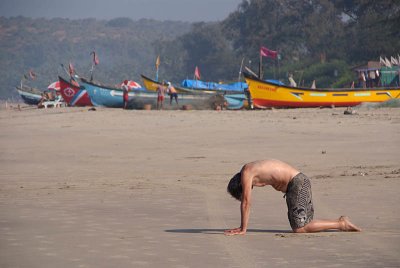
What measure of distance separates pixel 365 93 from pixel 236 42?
63146 millimetres

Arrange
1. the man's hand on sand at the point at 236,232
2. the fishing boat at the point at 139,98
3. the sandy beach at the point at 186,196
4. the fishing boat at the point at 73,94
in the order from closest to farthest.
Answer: the sandy beach at the point at 186,196 → the man's hand on sand at the point at 236,232 → the fishing boat at the point at 139,98 → the fishing boat at the point at 73,94

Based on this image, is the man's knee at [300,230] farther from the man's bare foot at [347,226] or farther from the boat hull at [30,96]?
the boat hull at [30,96]

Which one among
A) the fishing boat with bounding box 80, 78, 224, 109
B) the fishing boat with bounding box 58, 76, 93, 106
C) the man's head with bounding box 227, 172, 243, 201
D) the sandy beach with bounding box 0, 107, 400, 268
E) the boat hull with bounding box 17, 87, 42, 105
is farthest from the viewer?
the boat hull with bounding box 17, 87, 42, 105

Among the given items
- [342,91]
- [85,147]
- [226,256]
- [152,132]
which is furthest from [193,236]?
[342,91]

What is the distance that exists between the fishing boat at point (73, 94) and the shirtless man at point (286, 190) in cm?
3549

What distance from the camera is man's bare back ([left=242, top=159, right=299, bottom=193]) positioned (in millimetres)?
8906

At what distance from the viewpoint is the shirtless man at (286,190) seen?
8891 millimetres

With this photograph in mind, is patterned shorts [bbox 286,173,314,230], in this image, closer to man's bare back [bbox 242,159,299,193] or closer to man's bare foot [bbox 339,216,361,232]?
man's bare back [bbox 242,159,299,193]

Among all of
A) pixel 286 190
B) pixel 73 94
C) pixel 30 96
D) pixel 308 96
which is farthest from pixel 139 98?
pixel 286 190

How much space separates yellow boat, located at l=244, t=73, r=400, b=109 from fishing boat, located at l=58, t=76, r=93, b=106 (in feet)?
30.3

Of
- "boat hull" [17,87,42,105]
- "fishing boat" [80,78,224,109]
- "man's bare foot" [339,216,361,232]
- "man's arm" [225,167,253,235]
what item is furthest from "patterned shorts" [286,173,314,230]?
"boat hull" [17,87,42,105]

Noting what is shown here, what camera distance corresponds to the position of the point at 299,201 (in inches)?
357

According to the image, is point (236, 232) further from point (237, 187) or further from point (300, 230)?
point (300, 230)

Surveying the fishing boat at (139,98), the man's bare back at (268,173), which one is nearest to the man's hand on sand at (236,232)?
the man's bare back at (268,173)
